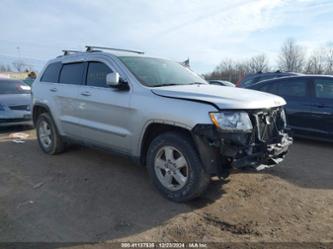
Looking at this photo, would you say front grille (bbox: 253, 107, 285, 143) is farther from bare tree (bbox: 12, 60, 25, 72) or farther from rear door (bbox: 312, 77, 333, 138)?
bare tree (bbox: 12, 60, 25, 72)

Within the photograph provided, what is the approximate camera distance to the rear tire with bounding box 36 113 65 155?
545 cm

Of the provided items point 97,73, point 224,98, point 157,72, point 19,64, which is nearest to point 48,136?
point 97,73

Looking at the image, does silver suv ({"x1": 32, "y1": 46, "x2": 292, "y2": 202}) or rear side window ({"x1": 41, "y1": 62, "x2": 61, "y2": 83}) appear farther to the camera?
rear side window ({"x1": 41, "y1": 62, "x2": 61, "y2": 83})

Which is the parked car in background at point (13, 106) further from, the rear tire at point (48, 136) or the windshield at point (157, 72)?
the windshield at point (157, 72)

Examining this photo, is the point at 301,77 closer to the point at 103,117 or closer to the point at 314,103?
the point at 314,103

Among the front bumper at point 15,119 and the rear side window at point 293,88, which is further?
the front bumper at point 15,119

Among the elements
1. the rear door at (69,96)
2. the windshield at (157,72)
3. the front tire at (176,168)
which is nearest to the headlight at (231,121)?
the front tire at (176,168)

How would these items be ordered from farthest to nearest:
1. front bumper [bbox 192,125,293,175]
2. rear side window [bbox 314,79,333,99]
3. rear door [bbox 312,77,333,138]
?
1. rear side window [bbox 314,79,333,99]
2. rear door [bbox 312,77,333,138]
3. front bumper [bbox 192,125,293,175]

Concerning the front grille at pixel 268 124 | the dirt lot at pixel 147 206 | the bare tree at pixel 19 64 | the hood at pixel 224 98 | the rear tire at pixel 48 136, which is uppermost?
the bare tree at pixel 19 64

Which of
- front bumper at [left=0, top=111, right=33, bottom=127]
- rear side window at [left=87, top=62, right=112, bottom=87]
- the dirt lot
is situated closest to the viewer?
the dirt lot

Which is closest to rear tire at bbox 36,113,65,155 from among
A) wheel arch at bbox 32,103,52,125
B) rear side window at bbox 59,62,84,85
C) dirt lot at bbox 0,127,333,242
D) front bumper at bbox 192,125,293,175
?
wheel arch at bbox 32,103,52,125

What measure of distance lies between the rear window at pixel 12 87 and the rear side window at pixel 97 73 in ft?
17.1

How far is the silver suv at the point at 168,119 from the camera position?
3.14 m

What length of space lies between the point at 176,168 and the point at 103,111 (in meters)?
1.47
